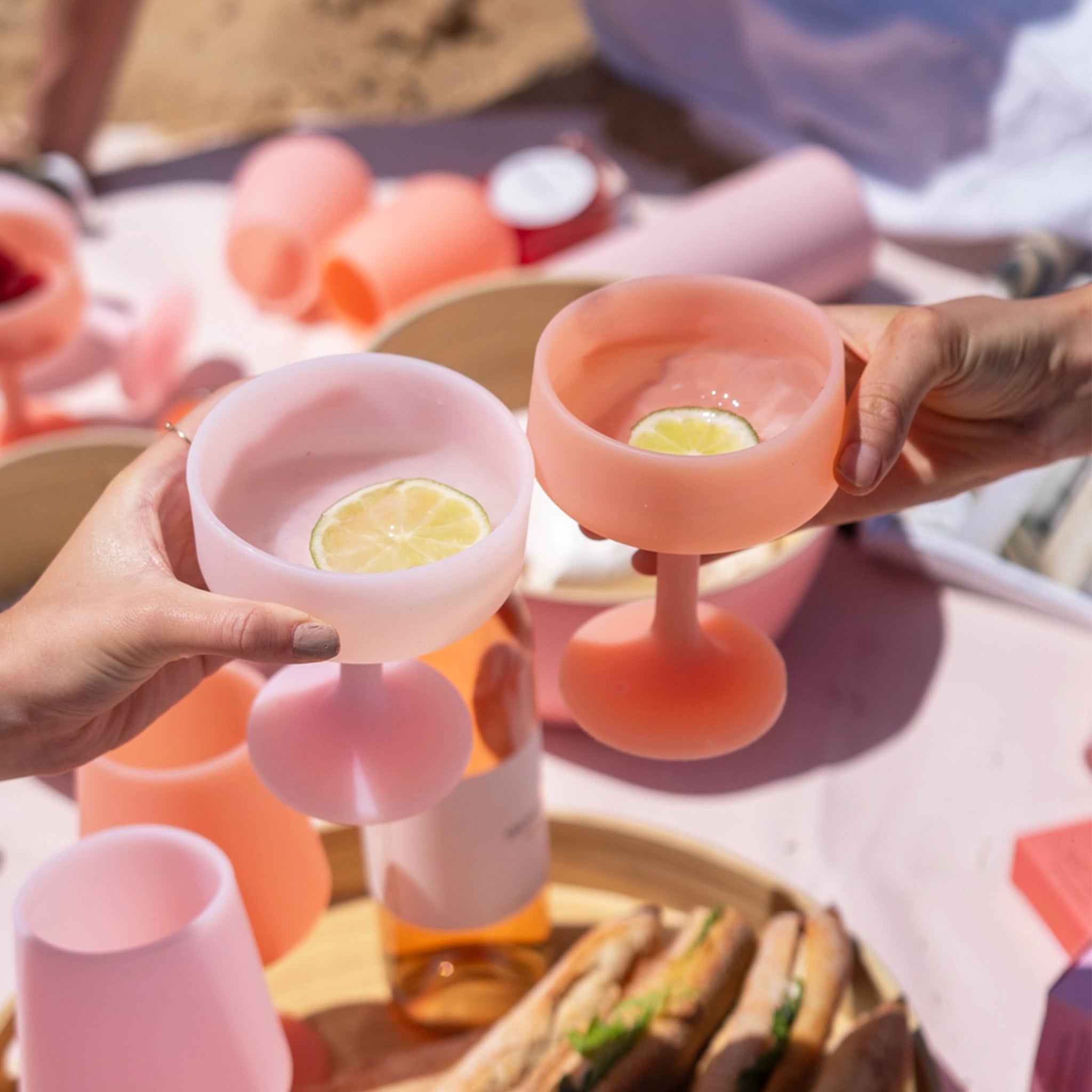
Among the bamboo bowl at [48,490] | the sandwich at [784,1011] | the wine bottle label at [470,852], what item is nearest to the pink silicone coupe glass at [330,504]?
the wine bottle label at [470,852]

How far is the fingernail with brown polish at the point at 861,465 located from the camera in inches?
19.5

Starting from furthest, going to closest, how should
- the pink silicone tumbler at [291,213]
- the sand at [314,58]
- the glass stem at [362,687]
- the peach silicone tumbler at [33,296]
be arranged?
the sand at [314,58] < the pink silicone tumbler at [291,213] < the peach silicone tumbler at [33,296] < the glass stem at [362,687]

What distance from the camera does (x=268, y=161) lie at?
130 centimetres

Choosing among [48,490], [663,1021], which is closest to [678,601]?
[663,1021]

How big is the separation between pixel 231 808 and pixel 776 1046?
0.29 m

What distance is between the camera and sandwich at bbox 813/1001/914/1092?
60 cm

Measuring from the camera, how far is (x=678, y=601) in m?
0.58

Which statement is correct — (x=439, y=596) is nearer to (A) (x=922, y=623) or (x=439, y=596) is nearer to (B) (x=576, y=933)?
(B) (x=576, y=933)

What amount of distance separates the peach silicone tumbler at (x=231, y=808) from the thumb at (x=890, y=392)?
29cm

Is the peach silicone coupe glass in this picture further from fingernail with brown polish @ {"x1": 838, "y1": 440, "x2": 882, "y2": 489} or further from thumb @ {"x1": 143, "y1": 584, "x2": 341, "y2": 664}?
thumb @ {"x1": 143, "y1": 584, "x2": 341, "y2": 664}

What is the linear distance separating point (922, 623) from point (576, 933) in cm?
41

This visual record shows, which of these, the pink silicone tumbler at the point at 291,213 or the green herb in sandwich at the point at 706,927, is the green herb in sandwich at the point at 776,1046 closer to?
the green herb in sandwich at the point at 706,927

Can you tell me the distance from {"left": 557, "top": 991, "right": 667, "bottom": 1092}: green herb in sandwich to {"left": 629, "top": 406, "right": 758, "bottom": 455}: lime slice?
12.0 inches

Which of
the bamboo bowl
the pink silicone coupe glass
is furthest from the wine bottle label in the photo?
the bamboo bowl
